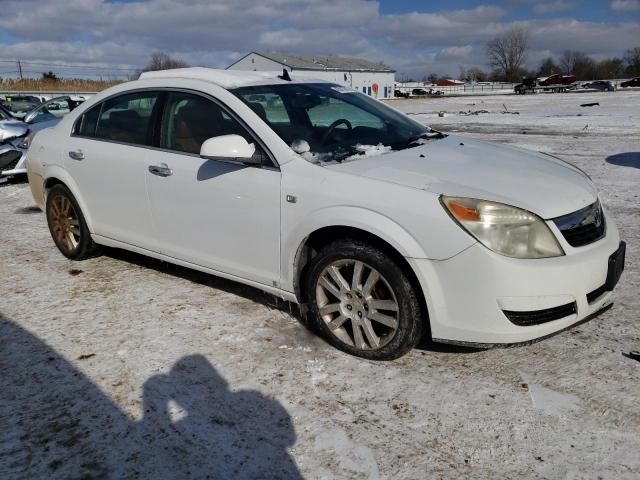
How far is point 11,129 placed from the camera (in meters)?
9.30

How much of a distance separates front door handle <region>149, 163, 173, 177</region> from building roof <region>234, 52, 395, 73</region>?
198 ft

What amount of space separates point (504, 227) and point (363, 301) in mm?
867

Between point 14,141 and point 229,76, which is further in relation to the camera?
point 14,141

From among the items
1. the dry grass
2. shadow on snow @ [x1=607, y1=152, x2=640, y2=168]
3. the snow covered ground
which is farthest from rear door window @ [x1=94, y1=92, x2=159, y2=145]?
the dry grass

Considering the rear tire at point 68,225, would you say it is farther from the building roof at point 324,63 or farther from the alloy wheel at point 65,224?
the building roof at point 324,63

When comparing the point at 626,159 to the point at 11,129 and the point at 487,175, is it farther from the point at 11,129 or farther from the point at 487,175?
the point at 11,129

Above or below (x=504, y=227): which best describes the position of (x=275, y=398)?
below

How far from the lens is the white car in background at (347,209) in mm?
2762

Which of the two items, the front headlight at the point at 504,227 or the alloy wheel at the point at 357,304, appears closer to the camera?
the front headlight at the point at 504,227

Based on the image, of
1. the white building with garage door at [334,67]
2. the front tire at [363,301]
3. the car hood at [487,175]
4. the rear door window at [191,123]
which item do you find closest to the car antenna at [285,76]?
the rear door window at [191,123]

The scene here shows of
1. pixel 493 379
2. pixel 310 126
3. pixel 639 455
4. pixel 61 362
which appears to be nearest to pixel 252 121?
pixel 310 126

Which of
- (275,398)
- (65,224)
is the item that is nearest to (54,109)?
(65,224)

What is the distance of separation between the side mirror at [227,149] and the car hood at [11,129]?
7.44 m

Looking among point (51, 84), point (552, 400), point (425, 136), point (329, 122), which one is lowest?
point (552, 400)
